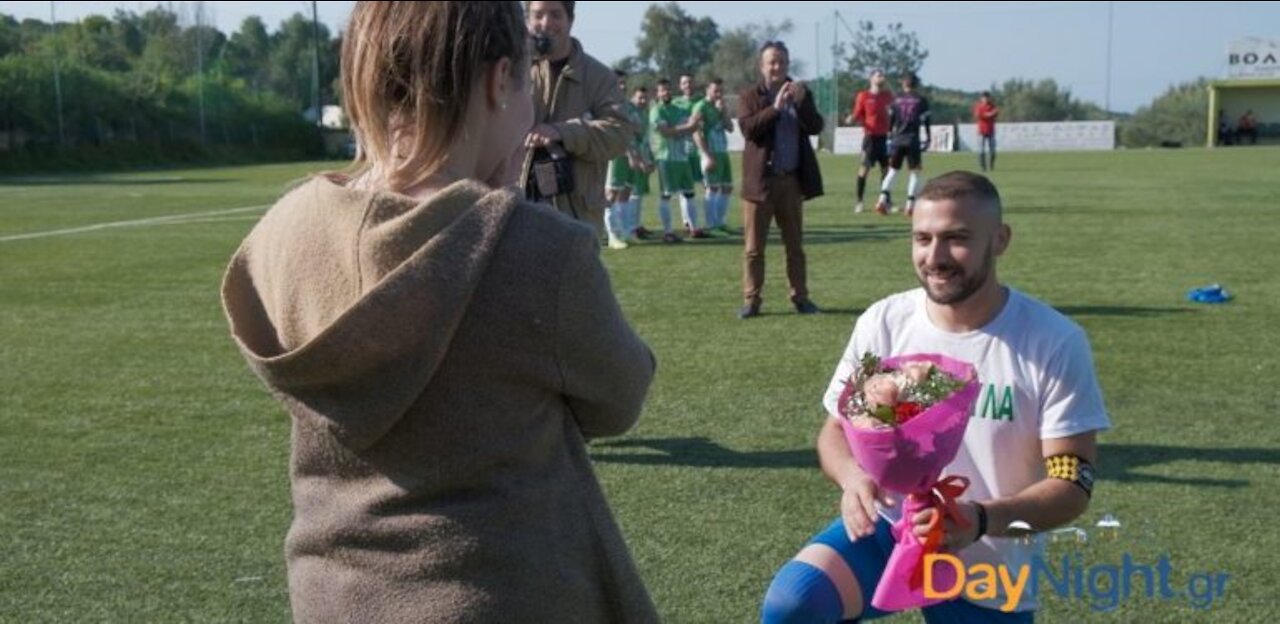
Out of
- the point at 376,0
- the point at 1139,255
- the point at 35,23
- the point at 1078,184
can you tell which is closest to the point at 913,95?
the point at 1139,255

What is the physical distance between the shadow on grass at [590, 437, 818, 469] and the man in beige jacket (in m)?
1.10

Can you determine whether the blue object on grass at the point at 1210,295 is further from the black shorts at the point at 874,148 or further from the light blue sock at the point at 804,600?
the black shorts at the point at 874,148

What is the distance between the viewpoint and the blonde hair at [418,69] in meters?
1.86

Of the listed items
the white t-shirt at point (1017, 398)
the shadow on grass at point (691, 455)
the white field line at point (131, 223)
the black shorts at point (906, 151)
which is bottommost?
the shadow on grass at point (691, 455)

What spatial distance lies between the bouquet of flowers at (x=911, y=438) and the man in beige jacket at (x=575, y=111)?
3210mm

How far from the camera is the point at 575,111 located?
20.9ft

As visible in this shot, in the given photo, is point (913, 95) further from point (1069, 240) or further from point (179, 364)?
point (179, 364)

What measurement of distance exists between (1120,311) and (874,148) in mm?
10763

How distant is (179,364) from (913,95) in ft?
45.1

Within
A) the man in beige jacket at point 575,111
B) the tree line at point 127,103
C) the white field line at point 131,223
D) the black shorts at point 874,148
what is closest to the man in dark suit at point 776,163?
the man in beige jacket at point 575,111

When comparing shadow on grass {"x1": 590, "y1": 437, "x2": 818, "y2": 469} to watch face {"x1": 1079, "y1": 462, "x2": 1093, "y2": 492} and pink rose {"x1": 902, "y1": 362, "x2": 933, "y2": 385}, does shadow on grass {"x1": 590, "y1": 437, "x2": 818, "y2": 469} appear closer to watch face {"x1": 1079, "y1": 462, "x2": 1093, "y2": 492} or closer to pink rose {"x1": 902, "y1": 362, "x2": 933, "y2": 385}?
watch face {"x1": 1079, "y1": 462, "x2": 1093, "y2": 492}

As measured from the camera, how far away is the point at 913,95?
810 inches

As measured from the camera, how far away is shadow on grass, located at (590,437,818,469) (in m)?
6.39

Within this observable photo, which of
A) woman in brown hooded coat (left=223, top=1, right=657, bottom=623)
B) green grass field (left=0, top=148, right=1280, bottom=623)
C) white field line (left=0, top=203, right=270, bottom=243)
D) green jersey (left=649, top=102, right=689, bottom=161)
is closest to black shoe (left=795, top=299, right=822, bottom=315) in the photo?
green grass field (left=0, top=148, right=1280, bottom=623)
